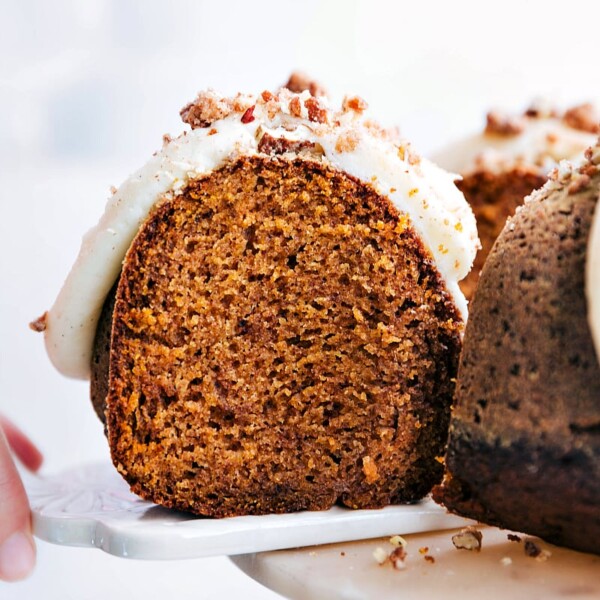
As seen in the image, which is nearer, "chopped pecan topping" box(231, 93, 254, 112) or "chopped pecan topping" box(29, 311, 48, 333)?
"chopped pecan topping" box(231, 93, 254, 112)

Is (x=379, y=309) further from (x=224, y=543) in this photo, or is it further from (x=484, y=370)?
(x=224, y=543)

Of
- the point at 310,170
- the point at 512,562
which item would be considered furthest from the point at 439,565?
the point at 310,170

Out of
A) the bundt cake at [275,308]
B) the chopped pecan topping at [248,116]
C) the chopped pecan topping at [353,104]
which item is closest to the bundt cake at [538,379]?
the bundt cake at [275,308]

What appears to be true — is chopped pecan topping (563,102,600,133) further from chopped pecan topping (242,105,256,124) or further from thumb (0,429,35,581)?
thumb (0,429,35,581)

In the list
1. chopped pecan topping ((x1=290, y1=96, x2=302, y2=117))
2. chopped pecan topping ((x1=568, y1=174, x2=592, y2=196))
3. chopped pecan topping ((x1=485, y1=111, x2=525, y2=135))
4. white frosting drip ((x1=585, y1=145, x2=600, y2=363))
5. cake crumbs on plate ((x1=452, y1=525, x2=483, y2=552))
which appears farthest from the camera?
chopped pecan topping ((x1=485, y1=111, x2=525, y2=135))

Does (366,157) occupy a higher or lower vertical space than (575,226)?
higher

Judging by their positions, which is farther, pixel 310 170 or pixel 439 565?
pixel 310 170

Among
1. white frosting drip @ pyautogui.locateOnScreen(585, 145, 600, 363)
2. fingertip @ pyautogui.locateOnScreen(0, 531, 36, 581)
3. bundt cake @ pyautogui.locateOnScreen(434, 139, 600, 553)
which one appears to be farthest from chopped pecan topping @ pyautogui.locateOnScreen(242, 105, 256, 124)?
fingertip @ pyautogui.locateOnScreen(0, 531, 36, 581)
